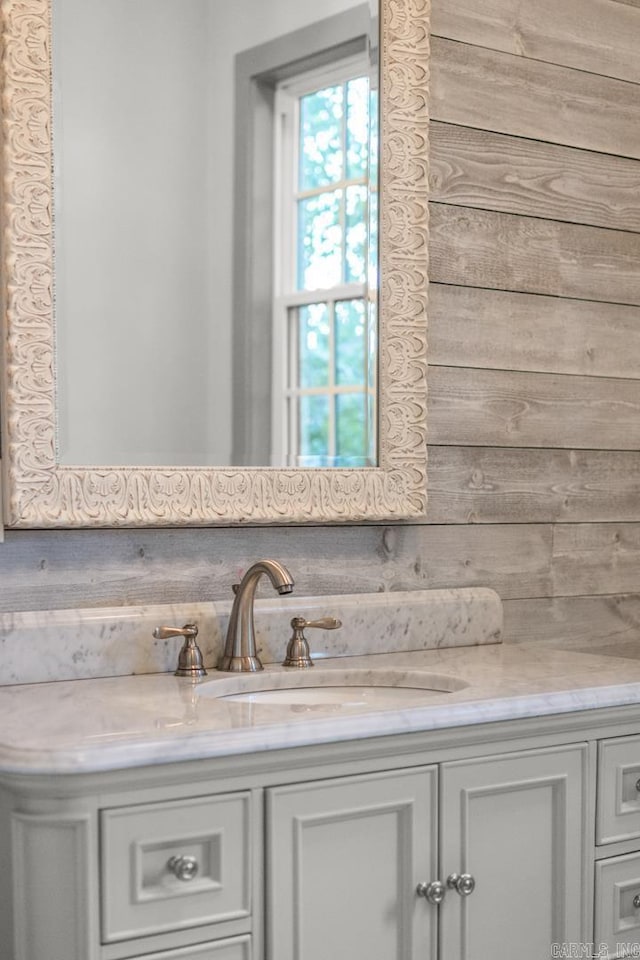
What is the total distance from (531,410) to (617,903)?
2.73ft

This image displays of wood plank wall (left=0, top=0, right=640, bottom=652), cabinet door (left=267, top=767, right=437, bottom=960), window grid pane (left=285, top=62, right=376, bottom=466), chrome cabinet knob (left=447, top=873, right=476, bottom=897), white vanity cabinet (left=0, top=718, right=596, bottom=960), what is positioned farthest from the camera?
wood plank wall (left=0, top=0, right=640, bottom=652)

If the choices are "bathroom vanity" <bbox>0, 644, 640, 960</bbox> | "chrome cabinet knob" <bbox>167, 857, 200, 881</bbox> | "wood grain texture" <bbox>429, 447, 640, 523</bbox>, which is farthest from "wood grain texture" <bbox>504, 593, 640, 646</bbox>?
"chrome cabinet knob" <bbox>167, 857, 200, 881</bbox>

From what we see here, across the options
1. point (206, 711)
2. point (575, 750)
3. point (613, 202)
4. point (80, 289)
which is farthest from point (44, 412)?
point (613, 202)

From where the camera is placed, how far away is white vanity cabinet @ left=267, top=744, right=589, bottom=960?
1.26m

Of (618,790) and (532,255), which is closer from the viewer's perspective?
(618,790)

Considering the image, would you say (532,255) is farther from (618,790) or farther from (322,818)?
(322,818)

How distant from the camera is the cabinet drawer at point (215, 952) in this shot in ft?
3.86

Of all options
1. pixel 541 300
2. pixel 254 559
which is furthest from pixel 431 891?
pixel 541 300

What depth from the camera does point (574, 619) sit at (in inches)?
82.1

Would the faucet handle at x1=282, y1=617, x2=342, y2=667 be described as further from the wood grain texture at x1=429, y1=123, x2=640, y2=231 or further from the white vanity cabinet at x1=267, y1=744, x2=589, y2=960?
the wood grain texture at x1=429, y1=123, x2=640, y2=231

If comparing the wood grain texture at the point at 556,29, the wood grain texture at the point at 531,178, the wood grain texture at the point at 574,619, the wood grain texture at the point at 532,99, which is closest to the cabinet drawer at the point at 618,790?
the wood grain texture at the point at 574,619

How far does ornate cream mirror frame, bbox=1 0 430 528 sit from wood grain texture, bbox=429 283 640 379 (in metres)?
0.07

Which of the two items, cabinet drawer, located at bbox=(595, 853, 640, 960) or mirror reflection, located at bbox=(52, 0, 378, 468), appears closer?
cabinet drawer, located at bbox=(595, 853, 640, 960)

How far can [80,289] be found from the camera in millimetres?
1591
